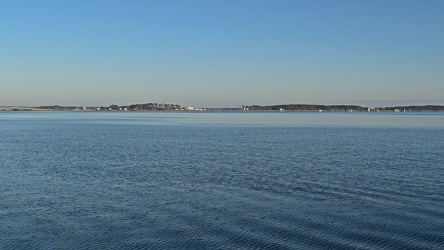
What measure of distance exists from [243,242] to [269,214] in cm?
409

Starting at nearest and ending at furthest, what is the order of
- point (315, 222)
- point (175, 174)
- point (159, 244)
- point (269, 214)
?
point (159, 244) < point (315, 222) < point (269, 214) < point (175, 174)

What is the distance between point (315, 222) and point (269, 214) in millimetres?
2287

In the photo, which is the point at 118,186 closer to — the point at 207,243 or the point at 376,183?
the point at 207,243

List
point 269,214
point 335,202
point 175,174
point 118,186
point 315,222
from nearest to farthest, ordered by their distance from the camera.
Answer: point 315,222, point 269,214, point 335,202, point 118,186, point 175,174

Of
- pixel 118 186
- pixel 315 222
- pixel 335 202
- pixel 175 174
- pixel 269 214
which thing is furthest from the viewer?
pixel 175 174

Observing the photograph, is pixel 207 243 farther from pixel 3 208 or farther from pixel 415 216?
pixel 3 208

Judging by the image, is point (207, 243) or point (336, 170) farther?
point (336, 170)

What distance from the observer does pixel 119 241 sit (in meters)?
17.2

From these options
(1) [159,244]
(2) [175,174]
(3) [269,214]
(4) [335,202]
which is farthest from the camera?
(2) [175,174]

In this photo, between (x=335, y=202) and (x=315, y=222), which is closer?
(x=315, y=222)

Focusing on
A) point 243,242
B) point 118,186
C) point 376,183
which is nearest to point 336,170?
point 376,183

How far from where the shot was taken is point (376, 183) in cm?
2816

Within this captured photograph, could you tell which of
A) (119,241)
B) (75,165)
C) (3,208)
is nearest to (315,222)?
(119,241)

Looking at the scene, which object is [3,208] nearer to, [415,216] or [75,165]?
[75,165]
